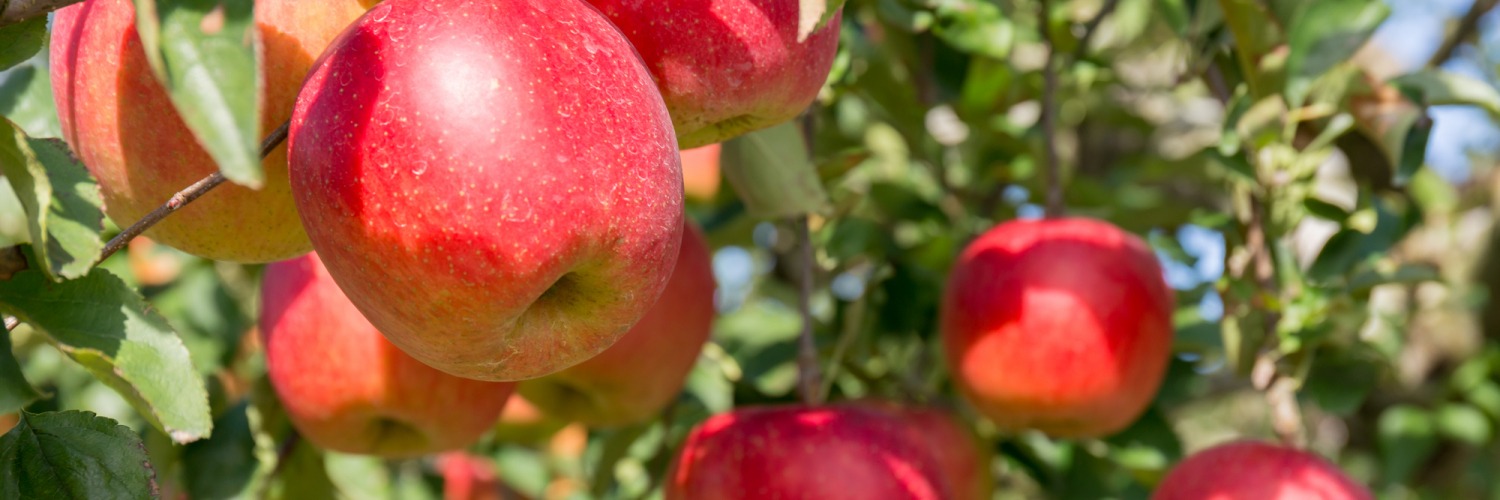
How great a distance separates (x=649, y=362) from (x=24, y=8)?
64 centimetres

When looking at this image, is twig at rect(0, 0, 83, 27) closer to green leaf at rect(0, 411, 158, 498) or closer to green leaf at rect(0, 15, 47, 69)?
green leaf at rect(0, 15, 47, 69)

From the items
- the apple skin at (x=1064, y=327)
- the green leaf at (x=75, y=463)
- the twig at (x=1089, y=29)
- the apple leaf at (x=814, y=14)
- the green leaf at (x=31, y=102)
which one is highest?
the apple leaf at (x=814, y=14)

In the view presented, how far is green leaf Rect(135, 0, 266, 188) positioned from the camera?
47cm

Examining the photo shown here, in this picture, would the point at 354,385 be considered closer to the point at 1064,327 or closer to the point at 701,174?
the point at 1064,327

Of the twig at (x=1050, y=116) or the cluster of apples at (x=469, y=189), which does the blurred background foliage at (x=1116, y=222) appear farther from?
the cluster of apples at (x=469, y=189)

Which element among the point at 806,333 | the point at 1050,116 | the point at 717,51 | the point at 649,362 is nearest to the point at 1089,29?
the point at 1050,116

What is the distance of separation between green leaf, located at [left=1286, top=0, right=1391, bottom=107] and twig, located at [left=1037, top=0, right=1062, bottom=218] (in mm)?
225

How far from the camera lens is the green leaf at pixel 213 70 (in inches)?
18.4

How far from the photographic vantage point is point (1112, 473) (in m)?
1.50

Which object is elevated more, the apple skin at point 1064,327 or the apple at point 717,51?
the apple at point 717,51

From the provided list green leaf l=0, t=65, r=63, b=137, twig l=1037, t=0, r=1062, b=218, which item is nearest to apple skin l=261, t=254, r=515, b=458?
green leaf l=0, t=65, r=63, b=137

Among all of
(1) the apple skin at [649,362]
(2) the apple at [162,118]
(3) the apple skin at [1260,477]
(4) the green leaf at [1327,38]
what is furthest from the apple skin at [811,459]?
(4) the green leaf at [1327,38]

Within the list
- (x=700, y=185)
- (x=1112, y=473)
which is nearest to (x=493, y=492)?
(x=700, y=185)

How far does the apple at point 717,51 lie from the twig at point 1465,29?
1486 millimetres
